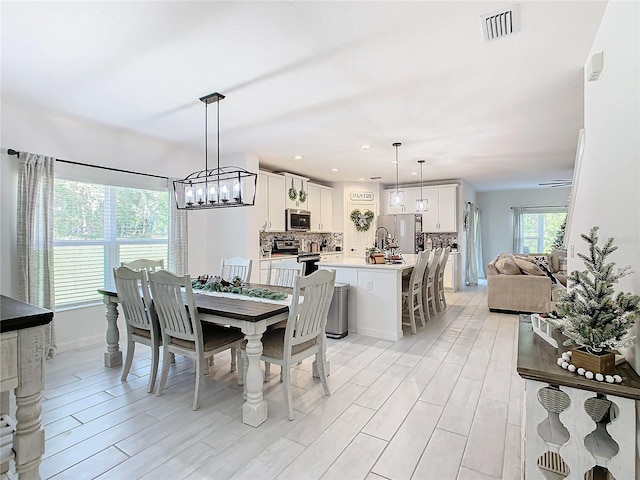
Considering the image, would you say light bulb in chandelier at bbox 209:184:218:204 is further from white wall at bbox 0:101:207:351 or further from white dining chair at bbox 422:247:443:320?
white dining chair at bbox 422:247:443:320

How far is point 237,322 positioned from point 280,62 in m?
1.91

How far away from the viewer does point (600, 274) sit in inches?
55.1

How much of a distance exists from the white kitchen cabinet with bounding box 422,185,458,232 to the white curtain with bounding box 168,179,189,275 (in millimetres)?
5327

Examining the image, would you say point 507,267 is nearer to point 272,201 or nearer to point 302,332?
point 272,201

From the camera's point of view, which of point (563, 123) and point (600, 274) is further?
point (563, 123)

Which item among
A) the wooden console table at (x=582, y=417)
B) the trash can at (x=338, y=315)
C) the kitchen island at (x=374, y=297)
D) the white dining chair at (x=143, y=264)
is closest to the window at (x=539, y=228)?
the kitchen island at (x=374, y=297)

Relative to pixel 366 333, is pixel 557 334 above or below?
above

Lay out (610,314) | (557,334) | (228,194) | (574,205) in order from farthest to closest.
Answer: (228,194) → (574,205) → (557,334) → (610,314)

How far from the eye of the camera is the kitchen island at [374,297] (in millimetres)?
4098

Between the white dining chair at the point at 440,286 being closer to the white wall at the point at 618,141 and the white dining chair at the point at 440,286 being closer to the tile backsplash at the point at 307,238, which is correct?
the tile backsplash at the point at 307,238

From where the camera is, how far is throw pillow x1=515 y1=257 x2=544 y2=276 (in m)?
5.46

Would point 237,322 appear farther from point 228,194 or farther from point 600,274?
point 600,274

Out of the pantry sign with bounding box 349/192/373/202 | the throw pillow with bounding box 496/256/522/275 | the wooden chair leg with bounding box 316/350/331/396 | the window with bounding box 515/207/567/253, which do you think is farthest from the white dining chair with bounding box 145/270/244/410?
the window with bounding box 515/207/567/253

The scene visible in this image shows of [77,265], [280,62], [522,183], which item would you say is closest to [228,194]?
[280,62]
